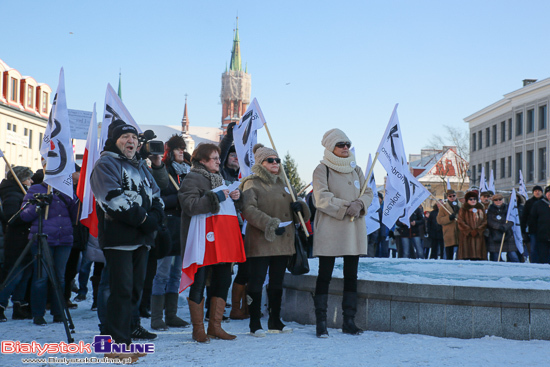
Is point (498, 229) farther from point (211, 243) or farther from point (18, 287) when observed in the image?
point (18, 287)

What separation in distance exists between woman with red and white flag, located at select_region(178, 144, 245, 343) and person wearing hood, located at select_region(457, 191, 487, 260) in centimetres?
796

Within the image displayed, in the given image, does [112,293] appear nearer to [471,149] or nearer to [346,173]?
[346,173]

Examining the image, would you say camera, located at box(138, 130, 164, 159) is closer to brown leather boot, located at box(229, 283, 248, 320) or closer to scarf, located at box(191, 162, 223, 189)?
scarf, located at box(191, 162, 223, 189)

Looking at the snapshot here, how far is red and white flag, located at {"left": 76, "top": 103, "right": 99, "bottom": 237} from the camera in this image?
6.80m

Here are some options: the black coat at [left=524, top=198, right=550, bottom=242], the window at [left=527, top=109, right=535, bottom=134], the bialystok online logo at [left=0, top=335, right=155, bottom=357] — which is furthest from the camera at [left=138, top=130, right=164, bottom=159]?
the window at [left=527, top=109, right=535, bottom=134]

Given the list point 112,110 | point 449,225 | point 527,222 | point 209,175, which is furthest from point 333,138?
point 449,225

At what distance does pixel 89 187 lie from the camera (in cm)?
702

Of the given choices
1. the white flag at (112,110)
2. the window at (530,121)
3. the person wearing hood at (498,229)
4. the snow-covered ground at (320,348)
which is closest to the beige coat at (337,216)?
the snow-covered ground at (320,348)

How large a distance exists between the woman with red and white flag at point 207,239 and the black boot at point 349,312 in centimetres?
121

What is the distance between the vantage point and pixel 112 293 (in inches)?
218

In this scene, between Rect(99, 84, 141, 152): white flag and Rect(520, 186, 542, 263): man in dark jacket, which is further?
Rect(520, 186, 542, 263): man in dark jacket

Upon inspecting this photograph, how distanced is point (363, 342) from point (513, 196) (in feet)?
31.5

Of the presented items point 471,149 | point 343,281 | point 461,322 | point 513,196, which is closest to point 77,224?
point 343,281

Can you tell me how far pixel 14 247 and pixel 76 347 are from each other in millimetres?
2872
